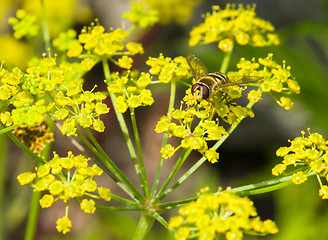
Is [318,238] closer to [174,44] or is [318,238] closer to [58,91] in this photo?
[58,91]

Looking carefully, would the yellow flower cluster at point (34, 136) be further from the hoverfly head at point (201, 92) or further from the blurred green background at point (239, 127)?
the blurred green background at point (239, 127)

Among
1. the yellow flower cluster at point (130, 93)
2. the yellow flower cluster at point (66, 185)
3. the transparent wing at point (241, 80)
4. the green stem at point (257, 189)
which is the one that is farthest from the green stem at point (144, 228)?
the transparent wing at point (241, 80)

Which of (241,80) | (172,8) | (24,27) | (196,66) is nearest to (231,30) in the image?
(196,66)

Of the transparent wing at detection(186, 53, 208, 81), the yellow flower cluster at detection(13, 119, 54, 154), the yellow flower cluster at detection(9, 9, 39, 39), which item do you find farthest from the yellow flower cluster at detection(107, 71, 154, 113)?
the yellow flower cluster at detection(9, 9, 39, 39)

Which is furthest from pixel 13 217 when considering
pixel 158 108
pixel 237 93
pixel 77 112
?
pixel 237 93

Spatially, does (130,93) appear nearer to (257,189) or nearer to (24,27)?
(257,189)
